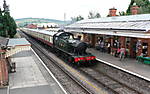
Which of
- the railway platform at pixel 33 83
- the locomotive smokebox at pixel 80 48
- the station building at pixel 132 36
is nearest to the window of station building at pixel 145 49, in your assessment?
the station building at pixel 132 36

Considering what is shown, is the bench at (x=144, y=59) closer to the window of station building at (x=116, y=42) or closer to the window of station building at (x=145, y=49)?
the window of station building at (x=145, y=49)

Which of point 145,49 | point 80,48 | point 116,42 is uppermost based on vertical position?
point 116,42

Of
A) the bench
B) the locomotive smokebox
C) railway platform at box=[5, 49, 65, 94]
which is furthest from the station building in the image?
railway platform at box=[5, 49, 65, 94]

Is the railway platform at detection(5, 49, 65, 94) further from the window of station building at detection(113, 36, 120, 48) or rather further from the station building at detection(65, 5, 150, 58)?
the window of station building at detection(113, 36, 120, 48)

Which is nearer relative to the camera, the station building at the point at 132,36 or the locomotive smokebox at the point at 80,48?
the station building at the point at 132,36

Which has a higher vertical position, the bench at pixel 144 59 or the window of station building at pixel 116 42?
the window of station building at pixel 116 42

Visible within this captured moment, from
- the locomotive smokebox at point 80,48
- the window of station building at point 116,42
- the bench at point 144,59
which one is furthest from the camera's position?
the window of station building at point 116,42

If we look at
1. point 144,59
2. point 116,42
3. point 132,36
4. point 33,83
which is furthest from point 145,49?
point 33,83

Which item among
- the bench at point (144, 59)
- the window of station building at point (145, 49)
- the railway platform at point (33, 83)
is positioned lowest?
the railway platform at point (33, 83)

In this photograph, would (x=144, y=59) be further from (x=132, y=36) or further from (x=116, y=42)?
(x=116, y=42)

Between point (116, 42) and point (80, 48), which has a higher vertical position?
point (116, 42)

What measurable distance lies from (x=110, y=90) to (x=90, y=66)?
5.41 meters

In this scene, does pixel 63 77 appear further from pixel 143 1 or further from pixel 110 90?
pixel 143 1

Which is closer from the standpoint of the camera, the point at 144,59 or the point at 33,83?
the point at 33,83
